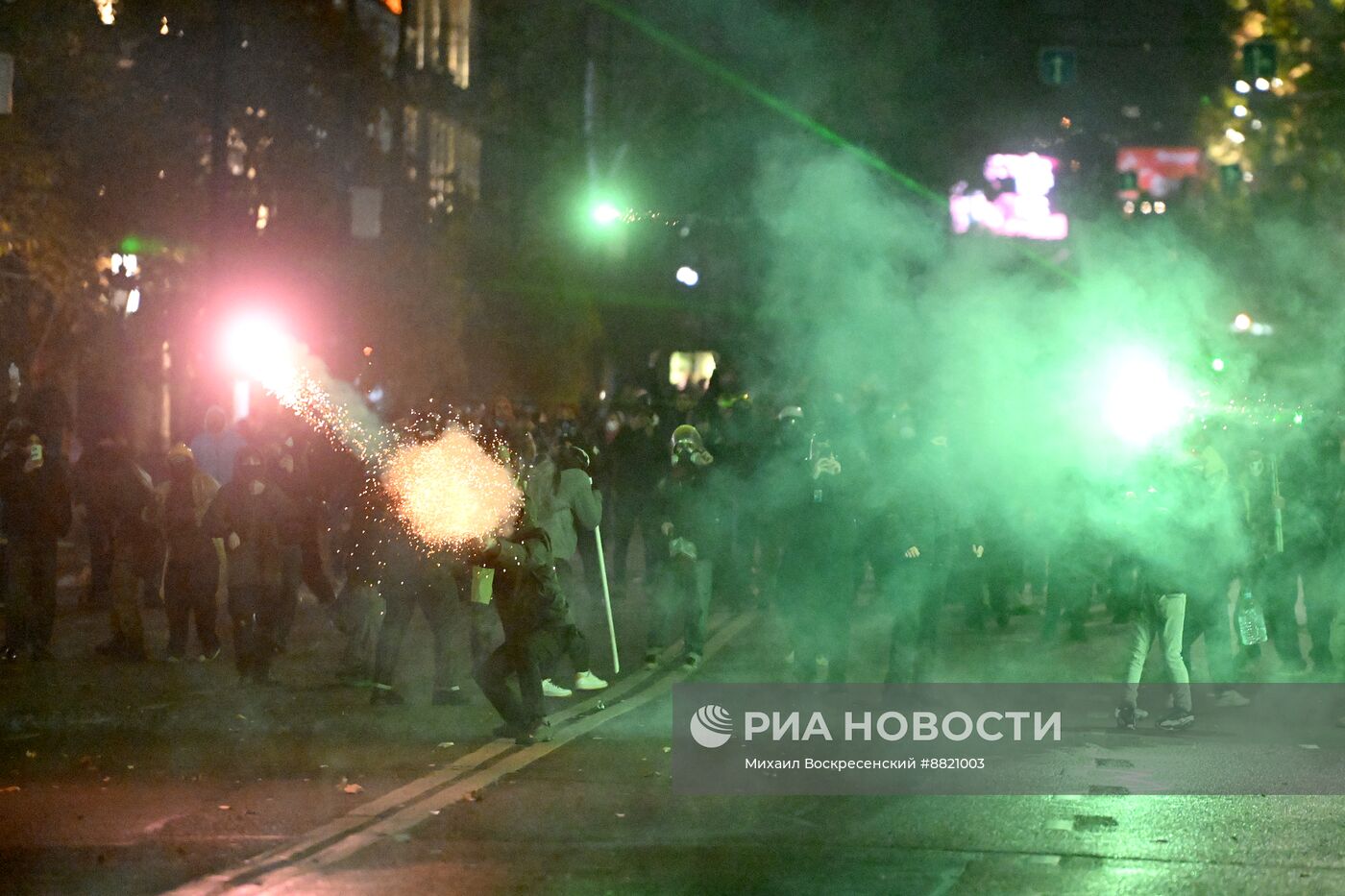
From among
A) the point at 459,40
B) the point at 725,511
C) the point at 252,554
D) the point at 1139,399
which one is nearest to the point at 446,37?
the point at 459,40

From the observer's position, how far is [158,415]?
3297 centimetres

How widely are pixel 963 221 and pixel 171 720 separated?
27.9 ft

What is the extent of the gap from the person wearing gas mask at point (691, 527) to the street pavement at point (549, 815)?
3.23 ft

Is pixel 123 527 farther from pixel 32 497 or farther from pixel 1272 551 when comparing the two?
pixel 1272 551

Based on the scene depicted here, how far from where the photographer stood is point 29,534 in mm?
12609

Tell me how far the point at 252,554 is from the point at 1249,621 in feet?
20.3

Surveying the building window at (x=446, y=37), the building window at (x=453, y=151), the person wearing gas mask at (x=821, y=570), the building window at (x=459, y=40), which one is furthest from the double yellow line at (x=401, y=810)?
the building window at (x=459, y=40)

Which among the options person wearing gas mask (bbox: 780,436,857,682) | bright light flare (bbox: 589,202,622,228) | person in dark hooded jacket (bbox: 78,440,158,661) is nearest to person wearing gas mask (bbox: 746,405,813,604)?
person wearing gas mask (bbox: 780,436,857,682)

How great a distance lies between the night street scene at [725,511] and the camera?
712 cm

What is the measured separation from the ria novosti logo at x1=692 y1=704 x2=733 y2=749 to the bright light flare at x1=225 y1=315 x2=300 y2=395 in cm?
1243

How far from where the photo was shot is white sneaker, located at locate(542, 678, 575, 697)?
10500 millimetres

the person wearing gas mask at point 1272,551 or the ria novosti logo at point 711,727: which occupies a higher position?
the person wearing gas mask at point 1272,551

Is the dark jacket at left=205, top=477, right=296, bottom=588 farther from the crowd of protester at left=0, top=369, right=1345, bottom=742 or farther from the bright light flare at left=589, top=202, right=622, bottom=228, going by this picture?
the bright light flare at left=589, top=202, right=622, bottom=228

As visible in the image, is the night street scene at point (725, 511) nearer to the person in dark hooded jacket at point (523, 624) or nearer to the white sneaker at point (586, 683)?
the person in dark hooded jacket at point (523, 624)
